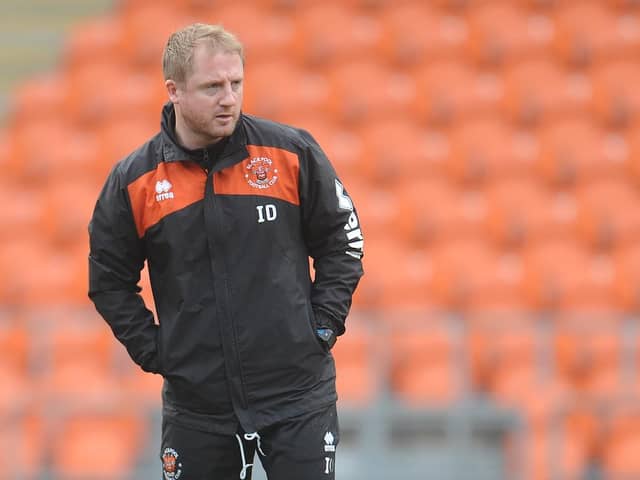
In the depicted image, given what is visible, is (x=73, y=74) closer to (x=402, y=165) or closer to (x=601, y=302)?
(x=402, y=165)

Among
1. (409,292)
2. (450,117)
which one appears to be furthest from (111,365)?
(450,117)

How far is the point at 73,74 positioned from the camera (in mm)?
8414

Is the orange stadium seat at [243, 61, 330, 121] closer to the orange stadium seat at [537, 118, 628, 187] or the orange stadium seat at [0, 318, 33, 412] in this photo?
the orange stadium seat at [537, 118, 628, 187]

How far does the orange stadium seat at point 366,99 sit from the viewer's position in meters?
7.77

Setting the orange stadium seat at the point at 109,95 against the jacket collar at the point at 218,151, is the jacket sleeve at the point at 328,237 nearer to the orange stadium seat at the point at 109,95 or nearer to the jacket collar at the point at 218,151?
the jacket collar at the point at 218,151

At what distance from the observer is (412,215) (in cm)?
695

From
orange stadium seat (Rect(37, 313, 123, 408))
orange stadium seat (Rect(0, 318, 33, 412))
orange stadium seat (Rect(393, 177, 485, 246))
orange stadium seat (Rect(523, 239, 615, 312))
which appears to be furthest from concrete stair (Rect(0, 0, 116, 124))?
orange stadium seat (Rect(523, 239, 615, 312))

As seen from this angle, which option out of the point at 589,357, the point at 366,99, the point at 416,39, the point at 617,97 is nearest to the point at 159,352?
the point at 589,357

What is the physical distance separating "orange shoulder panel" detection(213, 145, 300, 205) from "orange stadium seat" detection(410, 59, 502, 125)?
465cm

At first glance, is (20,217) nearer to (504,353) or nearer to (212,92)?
(504,353)

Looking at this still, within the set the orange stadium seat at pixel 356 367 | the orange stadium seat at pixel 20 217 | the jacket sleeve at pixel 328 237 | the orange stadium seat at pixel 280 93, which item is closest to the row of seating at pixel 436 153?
the orange stadium seat at pixel 280 93

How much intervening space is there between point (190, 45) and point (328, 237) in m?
0.65

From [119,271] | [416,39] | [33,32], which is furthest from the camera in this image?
[33,32]

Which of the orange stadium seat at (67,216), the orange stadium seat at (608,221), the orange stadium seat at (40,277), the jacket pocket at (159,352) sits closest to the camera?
the jacket pocket at (159,352)
